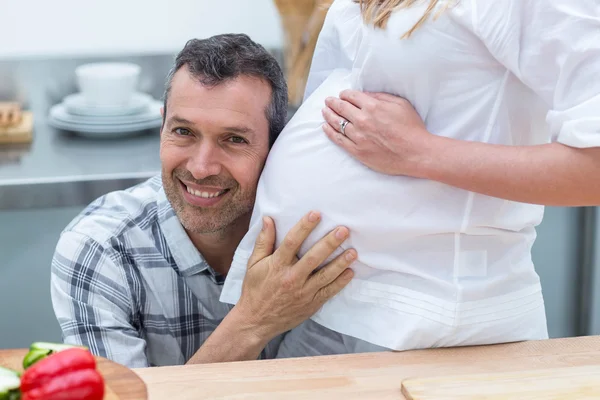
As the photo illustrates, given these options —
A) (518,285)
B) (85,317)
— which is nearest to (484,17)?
(518,285)

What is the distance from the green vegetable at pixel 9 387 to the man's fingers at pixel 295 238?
0.45 metres

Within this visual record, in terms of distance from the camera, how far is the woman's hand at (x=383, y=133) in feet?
3.29

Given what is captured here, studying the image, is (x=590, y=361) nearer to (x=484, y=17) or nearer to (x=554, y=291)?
(x=484, y=17)

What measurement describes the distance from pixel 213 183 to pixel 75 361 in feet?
1.91

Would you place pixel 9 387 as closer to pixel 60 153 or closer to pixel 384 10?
pixel 384 10


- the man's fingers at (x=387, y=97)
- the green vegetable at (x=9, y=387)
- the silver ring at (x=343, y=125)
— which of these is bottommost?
the green vegetable at (x=9, y=387)

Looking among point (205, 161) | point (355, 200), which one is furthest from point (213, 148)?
point (355, 200)

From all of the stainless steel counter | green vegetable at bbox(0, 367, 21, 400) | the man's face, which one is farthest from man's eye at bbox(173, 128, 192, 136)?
green vegetable at bbox(0, 367, 21, 400)

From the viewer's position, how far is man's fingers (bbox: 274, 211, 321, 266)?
1.08 metres

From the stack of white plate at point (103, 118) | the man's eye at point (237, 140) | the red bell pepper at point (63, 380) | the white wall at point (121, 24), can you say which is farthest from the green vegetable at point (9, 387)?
the white wall at point (121, 24)

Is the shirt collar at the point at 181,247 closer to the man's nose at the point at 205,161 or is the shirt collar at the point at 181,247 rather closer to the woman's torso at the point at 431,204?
the man's nose at the point at 205,161

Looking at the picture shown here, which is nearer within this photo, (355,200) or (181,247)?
(355,200)

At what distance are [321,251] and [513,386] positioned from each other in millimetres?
317

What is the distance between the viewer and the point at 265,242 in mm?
1140
